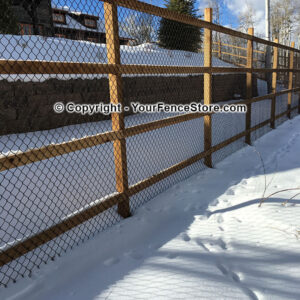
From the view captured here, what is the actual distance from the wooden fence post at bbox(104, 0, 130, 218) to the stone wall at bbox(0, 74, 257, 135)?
3814mm

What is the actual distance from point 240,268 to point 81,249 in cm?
149

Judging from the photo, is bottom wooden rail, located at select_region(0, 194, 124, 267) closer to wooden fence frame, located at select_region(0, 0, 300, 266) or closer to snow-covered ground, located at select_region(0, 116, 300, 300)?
wooden fence frame, located at select_region(0, 0, 300, 266)

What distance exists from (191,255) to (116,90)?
6.04 ft

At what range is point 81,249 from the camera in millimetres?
2729

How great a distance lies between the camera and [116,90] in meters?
3.01

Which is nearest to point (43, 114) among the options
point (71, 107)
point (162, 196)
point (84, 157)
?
point (71, 107)

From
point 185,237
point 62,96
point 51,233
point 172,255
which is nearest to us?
point 51,233

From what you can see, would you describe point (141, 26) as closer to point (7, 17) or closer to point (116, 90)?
point (116, 90)

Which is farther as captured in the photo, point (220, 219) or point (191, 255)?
point (220, 219)

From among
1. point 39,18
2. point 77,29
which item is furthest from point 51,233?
point 39,18

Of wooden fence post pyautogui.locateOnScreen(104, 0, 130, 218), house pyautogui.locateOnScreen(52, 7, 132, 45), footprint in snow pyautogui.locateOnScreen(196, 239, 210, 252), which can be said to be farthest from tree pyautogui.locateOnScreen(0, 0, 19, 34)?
footprint in snow pyautogui.locateOnScreen(196, 239, 210, 252)

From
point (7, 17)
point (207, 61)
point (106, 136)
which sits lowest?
point (106, 136)

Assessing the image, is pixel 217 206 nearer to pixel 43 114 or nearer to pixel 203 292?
pixel 203 292

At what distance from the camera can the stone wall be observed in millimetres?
5930
